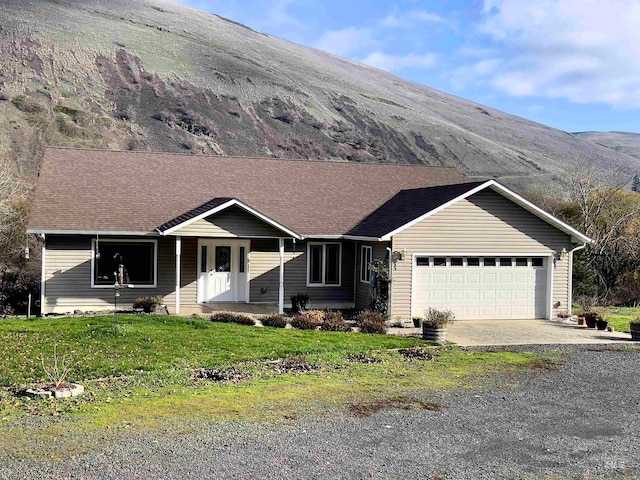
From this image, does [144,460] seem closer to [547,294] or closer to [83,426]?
[83,426]

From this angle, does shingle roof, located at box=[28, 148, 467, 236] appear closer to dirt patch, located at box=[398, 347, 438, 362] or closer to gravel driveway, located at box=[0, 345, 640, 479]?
dirt patch, located at box=[398, 347, 438, 362]

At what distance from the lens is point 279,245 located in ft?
70.4

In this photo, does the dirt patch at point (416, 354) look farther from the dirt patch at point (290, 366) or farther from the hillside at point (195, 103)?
the hillside at point (195, 103)

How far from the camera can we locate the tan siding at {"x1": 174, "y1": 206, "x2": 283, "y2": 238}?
19.8 metres

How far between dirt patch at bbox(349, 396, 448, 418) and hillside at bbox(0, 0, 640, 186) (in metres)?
44.0

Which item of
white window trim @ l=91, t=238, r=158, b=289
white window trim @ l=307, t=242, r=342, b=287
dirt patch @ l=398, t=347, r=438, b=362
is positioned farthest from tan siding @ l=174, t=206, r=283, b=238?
dirt patch @ l=398, t=347, r=438, b=362

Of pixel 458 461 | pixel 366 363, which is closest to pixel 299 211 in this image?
pixel 366 363

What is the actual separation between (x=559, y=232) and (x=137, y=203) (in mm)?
13171

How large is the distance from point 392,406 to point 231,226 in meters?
11.2

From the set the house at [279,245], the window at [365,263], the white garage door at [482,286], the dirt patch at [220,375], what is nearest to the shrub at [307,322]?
the house at [279,245]

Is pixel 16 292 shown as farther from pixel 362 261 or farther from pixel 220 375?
pixel 220 375

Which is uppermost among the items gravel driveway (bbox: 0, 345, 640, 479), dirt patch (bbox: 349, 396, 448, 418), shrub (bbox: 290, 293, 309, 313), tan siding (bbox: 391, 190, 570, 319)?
tan siding (bbox: 391, 190, 570, 319)

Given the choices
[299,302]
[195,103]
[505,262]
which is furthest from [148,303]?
[195,103]

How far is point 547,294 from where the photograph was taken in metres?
21.6
